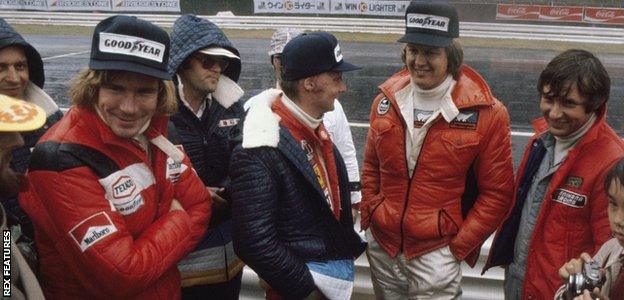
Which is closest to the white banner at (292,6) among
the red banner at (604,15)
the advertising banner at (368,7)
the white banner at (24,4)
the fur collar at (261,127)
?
the advertising banner at (368,7)

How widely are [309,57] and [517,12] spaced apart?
24.7m

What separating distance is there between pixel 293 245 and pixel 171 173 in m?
0.59

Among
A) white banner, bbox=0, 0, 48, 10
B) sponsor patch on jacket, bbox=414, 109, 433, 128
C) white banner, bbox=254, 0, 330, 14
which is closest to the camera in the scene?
sponsor patch on jacket, bbox=414, 109, 433, 128

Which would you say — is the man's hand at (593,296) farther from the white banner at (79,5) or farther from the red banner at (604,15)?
the white banner at (79,5)

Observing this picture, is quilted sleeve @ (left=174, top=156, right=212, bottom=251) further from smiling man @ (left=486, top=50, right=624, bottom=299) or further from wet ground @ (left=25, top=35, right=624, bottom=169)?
wet ground @ (left=25, top=35, right=624, bottom=169)

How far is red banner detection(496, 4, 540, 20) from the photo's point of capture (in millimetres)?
24923

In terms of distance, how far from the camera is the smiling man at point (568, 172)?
2.56m

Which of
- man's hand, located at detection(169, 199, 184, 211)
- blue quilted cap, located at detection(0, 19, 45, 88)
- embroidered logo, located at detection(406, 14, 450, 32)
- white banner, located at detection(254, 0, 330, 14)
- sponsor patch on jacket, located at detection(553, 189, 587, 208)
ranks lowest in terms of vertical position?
white banner, located at detection(254, 0, 330, 14)

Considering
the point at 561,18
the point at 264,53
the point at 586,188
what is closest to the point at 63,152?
the point at 586,188

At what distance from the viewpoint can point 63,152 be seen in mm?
2105

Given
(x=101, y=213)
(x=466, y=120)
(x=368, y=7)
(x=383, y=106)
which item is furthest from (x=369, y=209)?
(x=368, y=7)

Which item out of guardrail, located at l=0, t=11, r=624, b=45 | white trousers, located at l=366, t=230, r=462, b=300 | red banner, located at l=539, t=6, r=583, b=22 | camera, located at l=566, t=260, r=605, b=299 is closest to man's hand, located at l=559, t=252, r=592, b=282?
camera, located at l=566, t=260, r=605, b=299

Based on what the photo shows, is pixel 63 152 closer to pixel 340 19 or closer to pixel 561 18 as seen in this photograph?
pixel 340 19

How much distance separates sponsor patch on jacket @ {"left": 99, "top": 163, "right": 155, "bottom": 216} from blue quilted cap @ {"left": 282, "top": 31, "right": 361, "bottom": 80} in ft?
2.41
